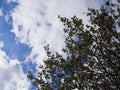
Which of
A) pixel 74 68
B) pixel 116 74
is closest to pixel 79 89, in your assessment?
pixel 74 68

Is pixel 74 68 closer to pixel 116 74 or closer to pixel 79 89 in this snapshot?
pixel 79 89

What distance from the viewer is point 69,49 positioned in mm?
24438

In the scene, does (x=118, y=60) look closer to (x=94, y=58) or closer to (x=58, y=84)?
(x=94, y=58)

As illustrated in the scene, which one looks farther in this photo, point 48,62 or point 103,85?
point 48,62

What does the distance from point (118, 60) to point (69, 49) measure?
417 cm

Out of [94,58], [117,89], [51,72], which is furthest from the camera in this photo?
[51,72]

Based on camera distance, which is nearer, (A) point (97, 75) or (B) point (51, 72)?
(A) point (97, 75)

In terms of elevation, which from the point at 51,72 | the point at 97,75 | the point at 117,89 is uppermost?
the point at 51,72

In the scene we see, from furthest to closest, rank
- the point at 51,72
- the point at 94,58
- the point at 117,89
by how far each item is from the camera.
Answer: the point at 51,72, the point at 94,58, the point at 117,89

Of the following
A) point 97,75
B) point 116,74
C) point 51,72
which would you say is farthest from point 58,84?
point 116,74

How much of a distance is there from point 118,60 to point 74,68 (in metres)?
3.43

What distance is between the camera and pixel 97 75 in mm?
22672

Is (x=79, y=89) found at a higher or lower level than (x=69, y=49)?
lower

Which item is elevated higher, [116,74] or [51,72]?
[51,72]
